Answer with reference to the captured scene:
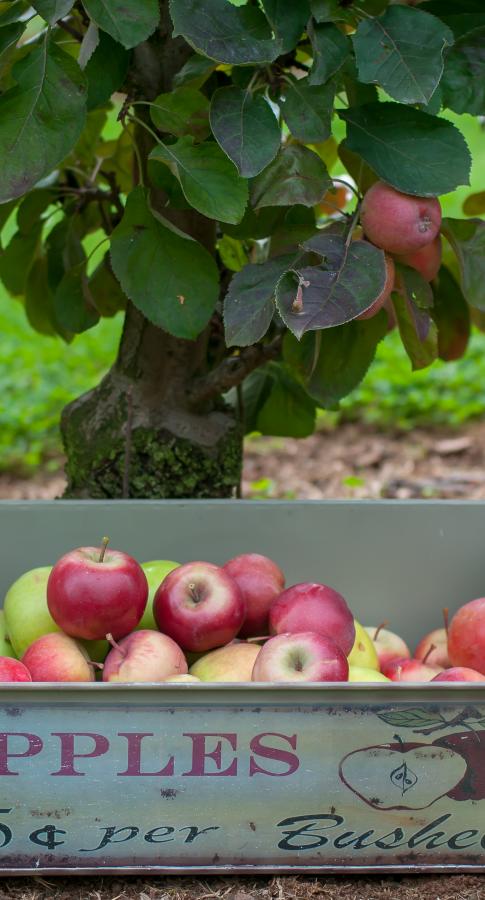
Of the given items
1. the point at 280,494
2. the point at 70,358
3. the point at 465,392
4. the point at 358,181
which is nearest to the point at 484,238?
the point at 358,181

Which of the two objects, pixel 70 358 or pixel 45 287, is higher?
pixel 45 287

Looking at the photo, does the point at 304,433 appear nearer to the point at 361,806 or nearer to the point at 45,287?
the point at 45,287

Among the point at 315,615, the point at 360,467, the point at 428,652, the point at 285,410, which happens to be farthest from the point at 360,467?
the point at 315,615

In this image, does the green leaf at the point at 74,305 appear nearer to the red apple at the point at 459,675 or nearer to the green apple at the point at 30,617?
the green apple at the point at 30,617

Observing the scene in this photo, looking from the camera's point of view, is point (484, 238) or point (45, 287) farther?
point (45, 287)

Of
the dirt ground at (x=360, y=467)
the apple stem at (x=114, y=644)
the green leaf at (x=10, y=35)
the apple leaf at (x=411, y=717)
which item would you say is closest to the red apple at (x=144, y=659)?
the apple stem at (x=114, y=644)

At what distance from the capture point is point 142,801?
3.61 ft

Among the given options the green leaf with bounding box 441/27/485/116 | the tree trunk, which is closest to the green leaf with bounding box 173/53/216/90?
the green leaf with bounding box 441/27/485/116

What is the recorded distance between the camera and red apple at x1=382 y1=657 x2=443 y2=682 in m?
1.46

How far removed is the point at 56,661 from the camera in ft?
4.23

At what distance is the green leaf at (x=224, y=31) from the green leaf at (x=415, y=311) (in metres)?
0.35

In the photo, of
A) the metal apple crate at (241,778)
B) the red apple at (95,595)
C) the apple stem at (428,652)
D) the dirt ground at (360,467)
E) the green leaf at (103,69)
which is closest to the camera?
the metal apple crate at (241,778)

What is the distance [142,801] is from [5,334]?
3777mm

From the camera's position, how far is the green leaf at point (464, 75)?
4.53ft
